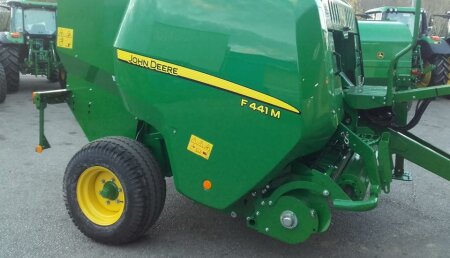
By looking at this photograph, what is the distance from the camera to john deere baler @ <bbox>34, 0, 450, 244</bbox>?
105 inches

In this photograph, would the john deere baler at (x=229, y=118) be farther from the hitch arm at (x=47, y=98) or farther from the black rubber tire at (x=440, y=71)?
the black rubber tire at (x=440, y=71)

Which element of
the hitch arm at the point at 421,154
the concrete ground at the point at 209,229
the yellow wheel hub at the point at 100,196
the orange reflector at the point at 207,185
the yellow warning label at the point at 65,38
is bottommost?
the concrete ground at the point at 209,229

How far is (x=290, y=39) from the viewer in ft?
8.53

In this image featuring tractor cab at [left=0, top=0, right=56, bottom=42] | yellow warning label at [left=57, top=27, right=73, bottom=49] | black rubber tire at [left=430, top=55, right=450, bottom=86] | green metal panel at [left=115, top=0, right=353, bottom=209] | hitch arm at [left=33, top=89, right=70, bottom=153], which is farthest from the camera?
tractor cab at [left=0, top=0, right=56, bottom=42]

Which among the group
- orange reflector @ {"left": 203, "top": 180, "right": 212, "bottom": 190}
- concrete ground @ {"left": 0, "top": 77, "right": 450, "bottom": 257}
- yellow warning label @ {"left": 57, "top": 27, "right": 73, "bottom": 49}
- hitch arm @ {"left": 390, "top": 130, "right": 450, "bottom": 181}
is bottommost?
concrete ground @ {"left": 0, "top": 77, "right": 450, "bottom": 257}

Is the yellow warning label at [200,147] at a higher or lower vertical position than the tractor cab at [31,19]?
lower

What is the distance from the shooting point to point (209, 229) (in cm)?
365

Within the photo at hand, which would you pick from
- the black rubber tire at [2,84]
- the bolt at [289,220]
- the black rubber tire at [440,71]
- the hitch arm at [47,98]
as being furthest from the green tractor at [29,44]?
the bolt at [289,220]

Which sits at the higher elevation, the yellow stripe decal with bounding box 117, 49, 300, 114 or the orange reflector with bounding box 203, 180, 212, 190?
the yellow stripe decal with bounding box 117, 49, 300, 114

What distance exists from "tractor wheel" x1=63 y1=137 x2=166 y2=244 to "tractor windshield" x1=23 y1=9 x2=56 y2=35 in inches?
320

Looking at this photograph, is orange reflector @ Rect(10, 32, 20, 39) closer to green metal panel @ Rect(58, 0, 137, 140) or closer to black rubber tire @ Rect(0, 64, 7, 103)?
black rubber tire @ Rect(0, 64, 7, 103)

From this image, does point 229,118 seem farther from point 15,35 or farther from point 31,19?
point 31,19

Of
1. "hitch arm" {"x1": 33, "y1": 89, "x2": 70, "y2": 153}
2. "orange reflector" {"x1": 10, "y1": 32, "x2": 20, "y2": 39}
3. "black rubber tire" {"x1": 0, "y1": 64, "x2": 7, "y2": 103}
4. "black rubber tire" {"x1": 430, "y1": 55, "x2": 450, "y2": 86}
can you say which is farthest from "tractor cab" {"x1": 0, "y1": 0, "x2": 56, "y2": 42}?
"black rubber tire" {"x1": 430, "y1": 55, "x2": 450, "y2": 86}

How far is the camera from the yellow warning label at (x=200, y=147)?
2.91m
